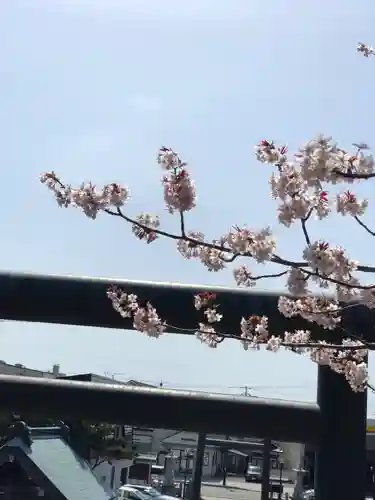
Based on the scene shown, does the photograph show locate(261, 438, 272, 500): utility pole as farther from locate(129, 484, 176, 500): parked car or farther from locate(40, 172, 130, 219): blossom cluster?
locate(129, 484, 176, 500): parked car

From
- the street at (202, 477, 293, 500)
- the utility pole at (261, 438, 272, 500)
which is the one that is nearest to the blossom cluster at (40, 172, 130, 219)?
the utility pole at (261, 438, 272, 500)

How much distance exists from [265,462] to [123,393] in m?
0.52

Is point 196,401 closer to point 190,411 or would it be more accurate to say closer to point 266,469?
point 190,411

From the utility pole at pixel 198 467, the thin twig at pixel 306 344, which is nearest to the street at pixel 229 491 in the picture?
the utility pole at pixel 198 467

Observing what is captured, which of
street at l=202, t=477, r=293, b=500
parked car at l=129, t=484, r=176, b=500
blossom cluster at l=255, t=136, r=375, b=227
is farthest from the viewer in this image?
street at l=202, t=477, r=293, b=500

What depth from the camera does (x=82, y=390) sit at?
7.37 ft

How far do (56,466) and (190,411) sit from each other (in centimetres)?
46

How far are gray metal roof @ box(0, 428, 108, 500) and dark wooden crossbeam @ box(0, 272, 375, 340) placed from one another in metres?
0.39

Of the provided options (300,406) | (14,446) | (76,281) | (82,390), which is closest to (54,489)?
(14,446)

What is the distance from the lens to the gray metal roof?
6.20ft

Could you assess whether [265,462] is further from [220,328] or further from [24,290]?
[24,290]

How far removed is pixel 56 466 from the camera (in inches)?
77.4

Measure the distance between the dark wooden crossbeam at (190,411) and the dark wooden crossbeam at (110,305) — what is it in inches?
8.8

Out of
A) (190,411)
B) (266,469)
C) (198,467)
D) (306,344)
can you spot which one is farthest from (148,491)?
(306,344)
